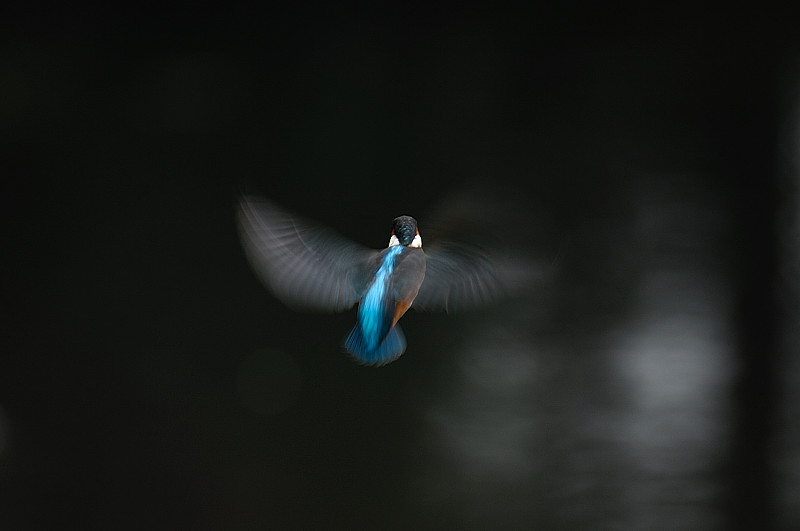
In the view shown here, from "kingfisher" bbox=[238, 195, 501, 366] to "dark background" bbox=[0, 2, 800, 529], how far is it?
2.85 feet

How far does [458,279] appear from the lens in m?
0.50

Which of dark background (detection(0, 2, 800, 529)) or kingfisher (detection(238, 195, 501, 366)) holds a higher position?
dark background (detection(0, 2, 800, 529))

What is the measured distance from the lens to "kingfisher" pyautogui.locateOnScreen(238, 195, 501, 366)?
0.45 meters

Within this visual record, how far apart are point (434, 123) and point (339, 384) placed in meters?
0.47

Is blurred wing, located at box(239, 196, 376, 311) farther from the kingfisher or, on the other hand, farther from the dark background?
the dark background

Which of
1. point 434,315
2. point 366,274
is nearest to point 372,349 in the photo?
point 366,274

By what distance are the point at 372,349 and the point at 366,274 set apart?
6cm

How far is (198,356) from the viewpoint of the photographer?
1.39 m

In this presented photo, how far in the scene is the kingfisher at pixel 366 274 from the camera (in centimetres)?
45

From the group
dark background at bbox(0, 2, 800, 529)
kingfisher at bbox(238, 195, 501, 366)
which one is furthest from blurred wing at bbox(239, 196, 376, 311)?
dark background at bbox(0, 2, 800, 529)

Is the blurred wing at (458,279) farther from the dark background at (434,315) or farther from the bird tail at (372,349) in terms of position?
the dark background at (434,315)

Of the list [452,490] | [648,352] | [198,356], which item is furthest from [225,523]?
[648,352]

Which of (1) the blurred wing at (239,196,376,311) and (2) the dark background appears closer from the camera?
(1) the blurred wing at (239,196,376,311)

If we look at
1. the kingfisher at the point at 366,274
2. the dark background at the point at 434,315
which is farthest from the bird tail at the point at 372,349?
the dark background at the point at 434,315
